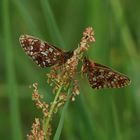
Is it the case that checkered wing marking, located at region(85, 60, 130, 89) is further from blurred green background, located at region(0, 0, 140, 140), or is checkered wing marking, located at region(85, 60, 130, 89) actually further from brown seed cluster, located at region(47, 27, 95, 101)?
blurred green background, located at region(0, 0, 140, 140)

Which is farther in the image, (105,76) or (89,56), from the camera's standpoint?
(89,56)

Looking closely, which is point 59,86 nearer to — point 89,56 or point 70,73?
point 70,73

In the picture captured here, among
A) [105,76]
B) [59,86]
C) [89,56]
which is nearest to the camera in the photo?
[59,86]

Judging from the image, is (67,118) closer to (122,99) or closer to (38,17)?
(122,99)

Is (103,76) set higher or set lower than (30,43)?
lower

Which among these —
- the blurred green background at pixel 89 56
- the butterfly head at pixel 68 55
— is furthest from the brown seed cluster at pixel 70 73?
the blurred green background at pixel 89 56

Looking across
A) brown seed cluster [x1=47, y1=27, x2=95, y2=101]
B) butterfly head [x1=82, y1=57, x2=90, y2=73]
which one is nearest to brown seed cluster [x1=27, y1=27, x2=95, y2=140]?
brown seed cluster [x1=47, y1=27, x2=95, y2=101]

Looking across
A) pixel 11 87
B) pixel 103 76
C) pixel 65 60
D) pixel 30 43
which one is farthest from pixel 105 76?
pixel 11 87
